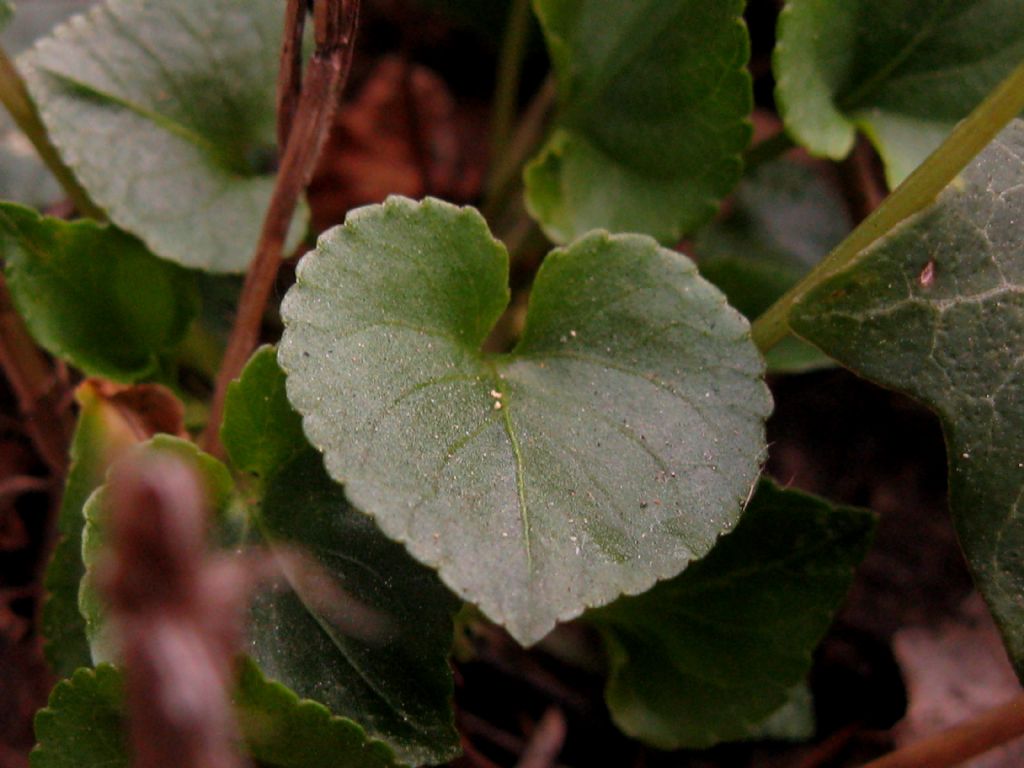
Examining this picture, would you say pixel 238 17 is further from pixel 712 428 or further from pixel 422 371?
pixel 712 428

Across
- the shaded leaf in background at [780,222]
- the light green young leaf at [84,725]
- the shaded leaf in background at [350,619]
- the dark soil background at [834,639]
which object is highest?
the shaded leaf in background at [780,222]

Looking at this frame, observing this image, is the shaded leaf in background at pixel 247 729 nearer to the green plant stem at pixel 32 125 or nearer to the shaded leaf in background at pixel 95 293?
the shaded leaf in background at pixel 95 293

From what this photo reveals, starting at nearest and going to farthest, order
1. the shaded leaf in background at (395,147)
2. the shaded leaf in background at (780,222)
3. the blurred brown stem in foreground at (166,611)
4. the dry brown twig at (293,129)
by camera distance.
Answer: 1. the blurred brown stem in foreground at (166,611)
2. the dry brown twig at (293,129)
3. the shaded leaf in background at (780,222)
4. the shaded leaf in background at (395,147)

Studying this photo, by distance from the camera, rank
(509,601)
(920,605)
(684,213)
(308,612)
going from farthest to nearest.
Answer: (920,605) → (684,213) → (308,612) → (509,601)

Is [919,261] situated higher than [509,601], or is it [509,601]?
[919,261]

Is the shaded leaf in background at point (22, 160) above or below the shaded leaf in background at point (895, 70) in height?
below

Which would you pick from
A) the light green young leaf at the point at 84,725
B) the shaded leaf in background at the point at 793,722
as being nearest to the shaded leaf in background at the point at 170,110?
the light green young leaf at the point at 84,725

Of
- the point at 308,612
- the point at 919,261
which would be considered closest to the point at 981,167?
the point at 919,261
